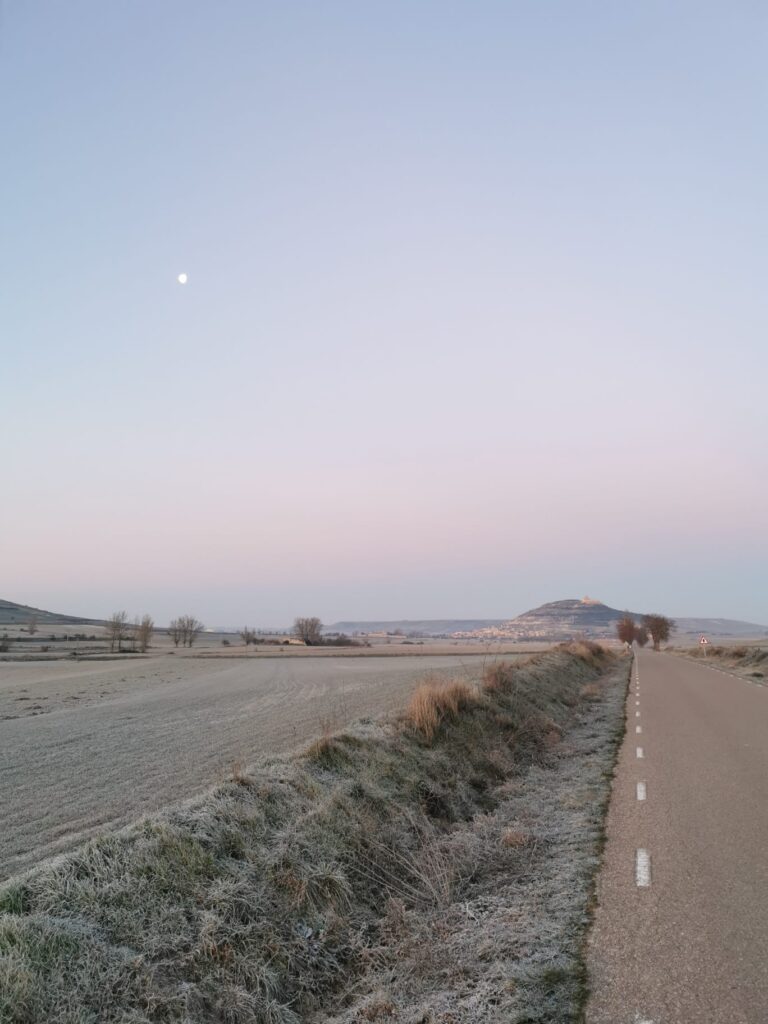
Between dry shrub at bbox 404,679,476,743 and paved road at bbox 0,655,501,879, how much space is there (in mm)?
1836

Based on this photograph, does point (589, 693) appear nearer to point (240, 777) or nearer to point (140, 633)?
point (240, 777)

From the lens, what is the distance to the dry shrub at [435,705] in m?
13.8

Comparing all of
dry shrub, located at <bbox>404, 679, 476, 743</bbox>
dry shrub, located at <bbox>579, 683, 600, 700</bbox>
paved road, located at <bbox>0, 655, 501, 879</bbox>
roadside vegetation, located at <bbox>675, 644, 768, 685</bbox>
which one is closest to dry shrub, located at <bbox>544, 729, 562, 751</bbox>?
dry shrub, located at <bbox>404, 679, 476, 743</bbox>

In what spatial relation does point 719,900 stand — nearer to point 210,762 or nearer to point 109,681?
point 210,762

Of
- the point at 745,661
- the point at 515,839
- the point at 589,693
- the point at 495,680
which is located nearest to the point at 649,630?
the point at 745,661

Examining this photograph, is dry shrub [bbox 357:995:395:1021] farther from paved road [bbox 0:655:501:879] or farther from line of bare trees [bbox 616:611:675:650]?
line of bare trees [bbox 616:611:675:650]

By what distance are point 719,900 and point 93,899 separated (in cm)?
545

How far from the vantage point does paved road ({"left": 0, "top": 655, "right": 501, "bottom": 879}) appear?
10477 mm

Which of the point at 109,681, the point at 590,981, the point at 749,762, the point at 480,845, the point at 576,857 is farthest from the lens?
the point at 109,681

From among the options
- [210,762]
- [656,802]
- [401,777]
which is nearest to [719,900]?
[656,802]

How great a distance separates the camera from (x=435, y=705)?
14852 mm

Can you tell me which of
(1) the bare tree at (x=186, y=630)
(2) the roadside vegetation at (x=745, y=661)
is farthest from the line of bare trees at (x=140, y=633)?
(2) the roadside vegetation at (x=745, y=661)

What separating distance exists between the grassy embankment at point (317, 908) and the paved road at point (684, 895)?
1.01ft

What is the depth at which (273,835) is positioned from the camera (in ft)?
25.6
